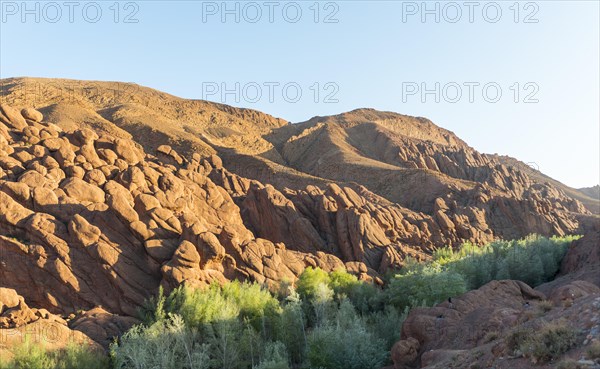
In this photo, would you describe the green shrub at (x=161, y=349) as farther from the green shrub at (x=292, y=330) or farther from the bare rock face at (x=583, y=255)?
the bare rock face at (x=583, y=255)

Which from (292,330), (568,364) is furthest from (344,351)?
(568,364)

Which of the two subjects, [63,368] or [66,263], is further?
[66,263]

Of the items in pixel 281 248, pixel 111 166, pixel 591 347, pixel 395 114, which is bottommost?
pixel 281 248

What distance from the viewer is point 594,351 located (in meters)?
11.0

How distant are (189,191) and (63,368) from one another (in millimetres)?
21077

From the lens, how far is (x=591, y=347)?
1120 centimetres

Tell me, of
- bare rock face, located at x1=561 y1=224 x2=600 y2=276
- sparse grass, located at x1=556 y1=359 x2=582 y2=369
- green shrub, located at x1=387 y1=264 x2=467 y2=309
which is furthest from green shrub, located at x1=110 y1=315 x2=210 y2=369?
bare rock face, located at x1=561 y1=224 x2=600 y2=276

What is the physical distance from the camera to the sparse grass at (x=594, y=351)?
35.8ft

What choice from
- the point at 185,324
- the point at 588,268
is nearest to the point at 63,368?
the point at 185,324

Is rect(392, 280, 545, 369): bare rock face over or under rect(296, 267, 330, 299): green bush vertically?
over

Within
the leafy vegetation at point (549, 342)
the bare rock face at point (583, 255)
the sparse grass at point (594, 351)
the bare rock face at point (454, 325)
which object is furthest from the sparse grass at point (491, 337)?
the bare rock face at point (583, 255)

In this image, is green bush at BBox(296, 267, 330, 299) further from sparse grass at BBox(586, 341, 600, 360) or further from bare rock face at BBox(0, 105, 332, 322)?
sparse grass at BBox(586, 341, 600, 360)

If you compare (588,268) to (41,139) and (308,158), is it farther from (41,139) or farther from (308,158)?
(308,158)

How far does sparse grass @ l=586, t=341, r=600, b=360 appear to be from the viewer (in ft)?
35.8
